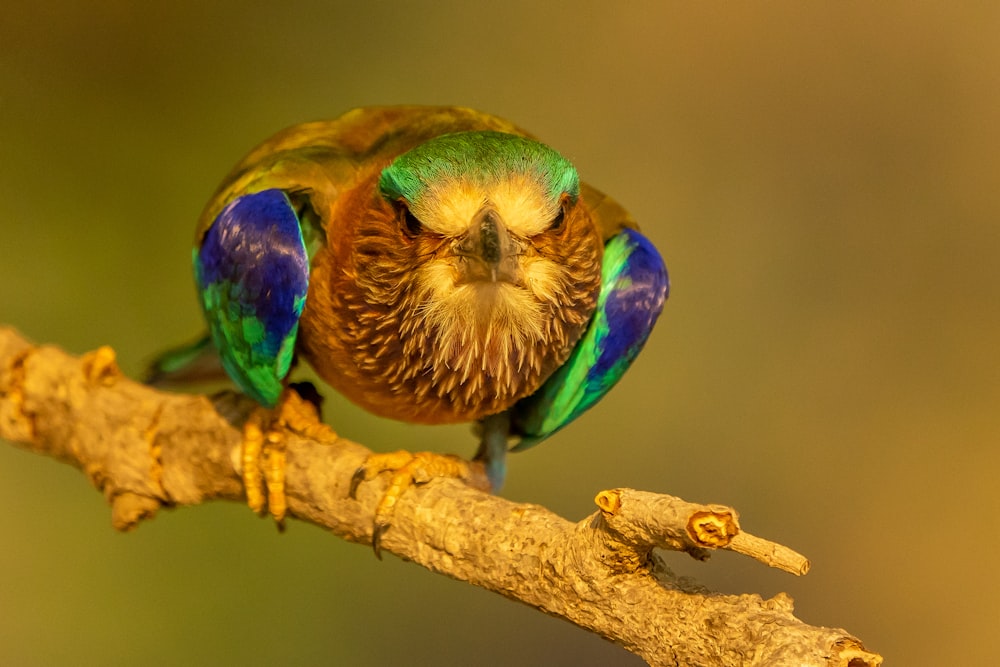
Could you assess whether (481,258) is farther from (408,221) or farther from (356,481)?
(356,481)

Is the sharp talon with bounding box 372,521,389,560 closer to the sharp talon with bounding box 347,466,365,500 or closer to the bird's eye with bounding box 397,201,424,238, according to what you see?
the sharp talon with bounding box 347,466,365,500

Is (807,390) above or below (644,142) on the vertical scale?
below

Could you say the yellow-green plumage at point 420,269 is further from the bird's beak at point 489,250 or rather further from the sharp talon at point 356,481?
the sharp talon at point 356,481

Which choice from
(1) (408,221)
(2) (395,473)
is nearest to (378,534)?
(2) (395,473)

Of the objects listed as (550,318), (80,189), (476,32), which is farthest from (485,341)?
(80,189)

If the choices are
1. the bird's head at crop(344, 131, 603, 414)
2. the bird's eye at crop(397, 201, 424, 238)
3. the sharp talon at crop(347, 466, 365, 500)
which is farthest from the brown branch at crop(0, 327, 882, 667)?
the bird's eye at crop(397, 201, 424, 238)

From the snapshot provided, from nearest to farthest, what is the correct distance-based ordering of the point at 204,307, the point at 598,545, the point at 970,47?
the point at 598,545, the point at 204,307, the point at 970,47

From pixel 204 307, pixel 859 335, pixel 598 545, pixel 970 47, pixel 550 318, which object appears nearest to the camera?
pixel 598 545

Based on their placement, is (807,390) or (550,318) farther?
(807,390)

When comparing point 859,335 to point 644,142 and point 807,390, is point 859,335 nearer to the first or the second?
point 807,390
